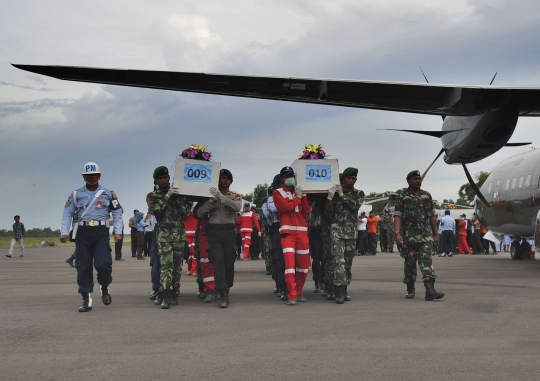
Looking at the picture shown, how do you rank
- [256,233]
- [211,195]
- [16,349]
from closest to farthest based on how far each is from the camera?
[16,349] < [211,195] < [256,233]

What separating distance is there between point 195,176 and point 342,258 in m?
2.60

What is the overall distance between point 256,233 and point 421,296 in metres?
15.9

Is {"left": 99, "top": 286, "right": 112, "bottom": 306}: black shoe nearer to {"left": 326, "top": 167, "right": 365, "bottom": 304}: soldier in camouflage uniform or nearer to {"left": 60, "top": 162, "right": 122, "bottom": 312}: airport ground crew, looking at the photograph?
{"left": 60, "top": 162, "right": 122, "bottom": 312}: airport ground crew

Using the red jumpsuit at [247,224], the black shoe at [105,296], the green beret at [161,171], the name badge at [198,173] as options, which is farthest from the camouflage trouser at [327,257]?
the red jumpsuit at [247,224]

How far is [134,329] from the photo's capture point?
752cm

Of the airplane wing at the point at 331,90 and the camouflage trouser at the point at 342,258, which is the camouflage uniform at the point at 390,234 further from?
the camouflage trouser at the point at 342,258

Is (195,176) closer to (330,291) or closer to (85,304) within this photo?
(85,304)

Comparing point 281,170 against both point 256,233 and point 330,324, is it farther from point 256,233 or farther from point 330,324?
point 256,233

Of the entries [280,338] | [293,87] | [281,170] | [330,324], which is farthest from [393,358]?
[293,87]

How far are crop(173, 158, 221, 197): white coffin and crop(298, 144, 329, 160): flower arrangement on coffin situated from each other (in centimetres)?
145

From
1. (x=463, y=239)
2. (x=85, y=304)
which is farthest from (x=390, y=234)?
(x=85, y=304)

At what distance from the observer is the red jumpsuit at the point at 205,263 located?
10.3 metres

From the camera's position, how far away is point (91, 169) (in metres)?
9.55

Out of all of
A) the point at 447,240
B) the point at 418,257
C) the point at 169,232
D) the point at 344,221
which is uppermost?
the point at 344,221
